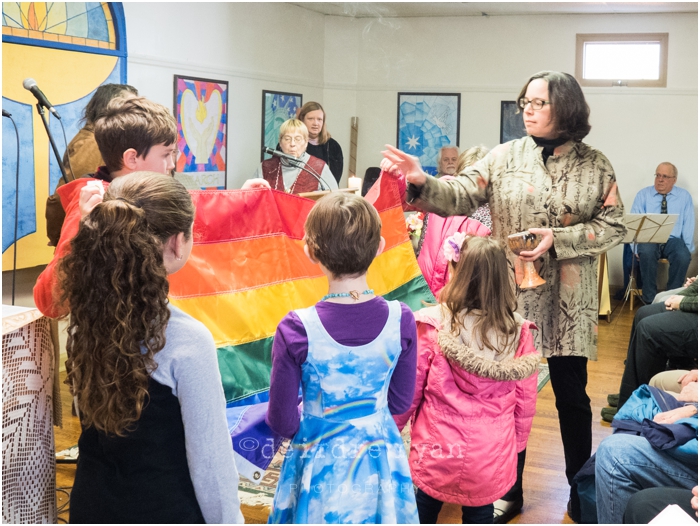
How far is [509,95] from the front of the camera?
6344 millimetres

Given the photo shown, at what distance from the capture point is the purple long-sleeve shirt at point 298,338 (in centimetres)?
156

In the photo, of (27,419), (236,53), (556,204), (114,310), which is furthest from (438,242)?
(236,53)

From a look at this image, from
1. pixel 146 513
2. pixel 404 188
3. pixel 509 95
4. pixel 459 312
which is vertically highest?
pixel 509 95

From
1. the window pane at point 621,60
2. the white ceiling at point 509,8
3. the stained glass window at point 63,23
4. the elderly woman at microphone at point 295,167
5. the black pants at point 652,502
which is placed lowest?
the black pants at point 652,502

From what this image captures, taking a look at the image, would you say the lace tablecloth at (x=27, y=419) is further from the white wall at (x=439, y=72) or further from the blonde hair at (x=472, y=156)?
the white wall at (x=439, y=72)

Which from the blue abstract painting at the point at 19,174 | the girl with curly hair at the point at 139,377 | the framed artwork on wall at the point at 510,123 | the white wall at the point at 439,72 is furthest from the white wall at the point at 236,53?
the girl with curly hair at the point at 139,377

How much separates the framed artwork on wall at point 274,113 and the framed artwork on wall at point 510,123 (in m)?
1.79

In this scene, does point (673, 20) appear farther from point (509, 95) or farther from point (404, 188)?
point (404, 188)

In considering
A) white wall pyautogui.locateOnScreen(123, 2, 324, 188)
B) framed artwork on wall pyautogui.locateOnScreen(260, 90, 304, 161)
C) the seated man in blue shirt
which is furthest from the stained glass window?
the seated man in blue shirt

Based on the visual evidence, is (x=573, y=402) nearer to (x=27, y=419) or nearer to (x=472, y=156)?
Result: (x=472, y=156)

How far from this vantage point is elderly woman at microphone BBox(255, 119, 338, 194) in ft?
15.9

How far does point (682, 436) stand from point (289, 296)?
1.15 m

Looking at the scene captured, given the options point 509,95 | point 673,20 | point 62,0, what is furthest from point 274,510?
point 673,20

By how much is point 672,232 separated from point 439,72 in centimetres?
246
